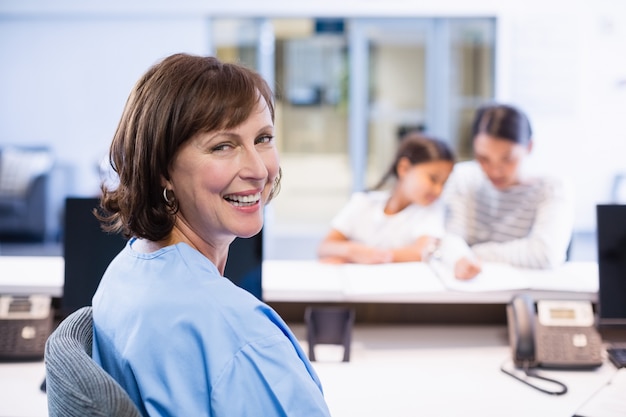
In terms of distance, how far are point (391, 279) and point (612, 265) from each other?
58 centimetres

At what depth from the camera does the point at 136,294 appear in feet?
3.14

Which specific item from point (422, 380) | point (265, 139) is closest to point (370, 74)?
point (422, 380)

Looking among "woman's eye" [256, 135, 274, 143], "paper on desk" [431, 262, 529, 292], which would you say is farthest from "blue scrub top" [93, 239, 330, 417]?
"paper on desk" [431, 262, 529, 292]

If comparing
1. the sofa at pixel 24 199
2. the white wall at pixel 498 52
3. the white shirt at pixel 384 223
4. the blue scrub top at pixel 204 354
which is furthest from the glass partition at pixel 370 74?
the blue scrub top at pixel 204 354

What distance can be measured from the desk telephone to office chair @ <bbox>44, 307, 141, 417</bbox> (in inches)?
44.5

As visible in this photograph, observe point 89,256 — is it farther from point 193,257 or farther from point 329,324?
point 193,257

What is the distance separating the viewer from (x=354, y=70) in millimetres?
6562

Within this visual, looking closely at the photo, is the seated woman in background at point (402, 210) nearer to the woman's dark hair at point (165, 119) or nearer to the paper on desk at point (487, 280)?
the paper on desk at point (487, 280)

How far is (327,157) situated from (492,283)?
5.74 meters

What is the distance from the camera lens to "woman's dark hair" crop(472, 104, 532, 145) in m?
2.55

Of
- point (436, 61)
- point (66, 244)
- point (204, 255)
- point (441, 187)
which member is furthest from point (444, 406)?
point (436, 61)

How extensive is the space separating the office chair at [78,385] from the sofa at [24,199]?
5.57m

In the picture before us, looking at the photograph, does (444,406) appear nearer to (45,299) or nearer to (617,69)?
(45,299)

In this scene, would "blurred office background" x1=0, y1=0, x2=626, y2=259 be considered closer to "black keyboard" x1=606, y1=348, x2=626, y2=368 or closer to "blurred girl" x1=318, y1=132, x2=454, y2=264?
"blurred girl" x1=318, y1=132, x2=454, y2=264
